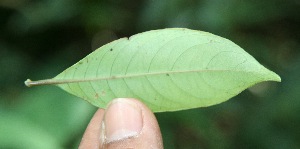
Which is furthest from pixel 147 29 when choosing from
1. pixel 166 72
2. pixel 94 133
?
pixel 166 72

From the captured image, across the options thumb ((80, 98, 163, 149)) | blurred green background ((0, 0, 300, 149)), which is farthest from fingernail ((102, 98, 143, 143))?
blurred green background ((0, 0, 300, 149))

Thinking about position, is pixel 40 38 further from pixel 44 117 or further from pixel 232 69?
pixel 232 69

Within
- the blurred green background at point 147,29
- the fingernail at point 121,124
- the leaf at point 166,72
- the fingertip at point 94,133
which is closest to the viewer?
the leaf at point 166,72

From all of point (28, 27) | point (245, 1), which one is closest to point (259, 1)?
point (245, 1)

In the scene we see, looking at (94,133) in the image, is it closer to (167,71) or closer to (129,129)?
(129,129)

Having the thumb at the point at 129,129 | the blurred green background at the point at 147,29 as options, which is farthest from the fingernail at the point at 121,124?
the blurred green background at the point at 147,29

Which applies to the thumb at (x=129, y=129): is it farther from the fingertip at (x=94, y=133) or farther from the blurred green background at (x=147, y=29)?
the blurred green background at (x=147, y=29)
